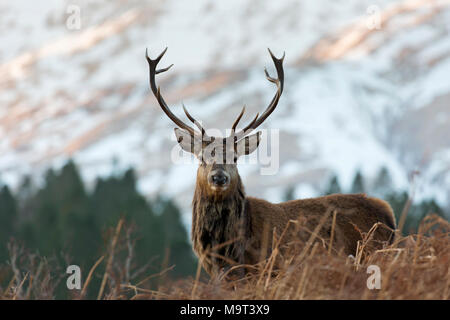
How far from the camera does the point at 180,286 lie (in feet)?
15.4

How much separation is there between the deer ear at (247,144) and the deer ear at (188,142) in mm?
463

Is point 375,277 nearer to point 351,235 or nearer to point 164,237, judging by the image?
point 351,235

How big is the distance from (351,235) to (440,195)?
509 feet

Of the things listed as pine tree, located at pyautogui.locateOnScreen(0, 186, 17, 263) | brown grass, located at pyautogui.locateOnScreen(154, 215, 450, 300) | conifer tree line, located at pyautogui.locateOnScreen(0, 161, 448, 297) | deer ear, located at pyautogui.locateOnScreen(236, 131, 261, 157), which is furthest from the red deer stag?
pine tree, located at pyautogui.locateOnScreen(0, 186, 17, 263)

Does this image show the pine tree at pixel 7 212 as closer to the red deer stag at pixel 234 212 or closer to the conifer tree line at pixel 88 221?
the conifer tree line at pixel 88 221

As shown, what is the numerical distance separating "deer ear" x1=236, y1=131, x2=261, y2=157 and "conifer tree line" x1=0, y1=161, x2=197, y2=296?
27.8m

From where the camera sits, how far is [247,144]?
8703mm

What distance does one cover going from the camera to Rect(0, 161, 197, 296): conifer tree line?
4191 cm

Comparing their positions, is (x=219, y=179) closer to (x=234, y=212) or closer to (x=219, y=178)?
(x=219, y=178)

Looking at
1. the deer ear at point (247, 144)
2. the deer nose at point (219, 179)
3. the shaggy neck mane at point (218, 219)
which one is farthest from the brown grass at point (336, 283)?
the deer ear at point (247, 144)

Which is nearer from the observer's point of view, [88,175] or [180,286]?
[180,286]

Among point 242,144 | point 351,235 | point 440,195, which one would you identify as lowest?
point 440,195

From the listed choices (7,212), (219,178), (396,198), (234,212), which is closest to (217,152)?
(219,178)
